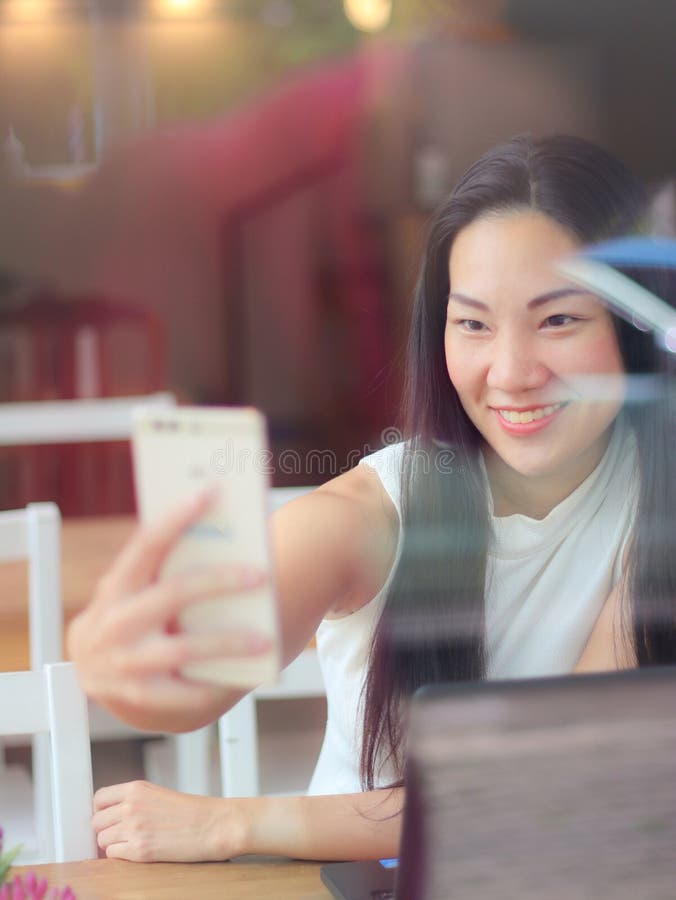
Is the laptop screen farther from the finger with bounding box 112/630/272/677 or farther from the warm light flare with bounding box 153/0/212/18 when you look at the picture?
the warm light flare with bounding box 153/0/212/18

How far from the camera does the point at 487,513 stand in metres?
0.75

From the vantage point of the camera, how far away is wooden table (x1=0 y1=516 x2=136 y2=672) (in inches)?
24.6

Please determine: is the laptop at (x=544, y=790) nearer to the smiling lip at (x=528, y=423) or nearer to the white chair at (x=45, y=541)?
the smiling lip at (x=528, y=423)

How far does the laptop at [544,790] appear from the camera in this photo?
513mm

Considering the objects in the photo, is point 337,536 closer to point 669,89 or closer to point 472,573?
point 472,573

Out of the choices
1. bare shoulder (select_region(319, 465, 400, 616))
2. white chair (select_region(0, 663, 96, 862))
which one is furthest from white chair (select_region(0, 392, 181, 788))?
bare shoulder (select_region(319, 465, 400, 616))

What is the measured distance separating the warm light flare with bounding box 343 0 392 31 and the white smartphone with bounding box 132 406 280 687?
22.4 inches

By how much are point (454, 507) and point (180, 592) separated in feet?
0.88

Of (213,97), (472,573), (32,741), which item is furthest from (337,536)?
(213,97)

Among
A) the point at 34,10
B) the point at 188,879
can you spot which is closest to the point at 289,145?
the point at 34,10

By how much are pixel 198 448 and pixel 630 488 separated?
1.16 feet

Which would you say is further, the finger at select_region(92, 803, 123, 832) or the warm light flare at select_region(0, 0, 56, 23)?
the warm light flare at select_region(0, 0, 56, 23)

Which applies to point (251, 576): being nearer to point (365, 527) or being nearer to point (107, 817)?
point (365, 527)

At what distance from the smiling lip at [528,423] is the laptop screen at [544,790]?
0.68 ft
